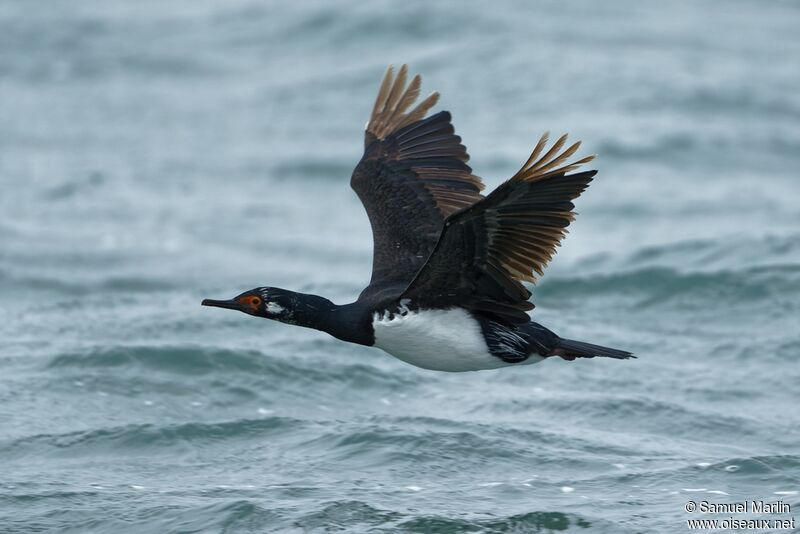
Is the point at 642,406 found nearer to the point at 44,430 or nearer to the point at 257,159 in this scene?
the point at 44,430

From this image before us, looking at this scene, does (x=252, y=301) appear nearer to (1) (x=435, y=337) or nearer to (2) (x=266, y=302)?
(2) (x=266, y=302)

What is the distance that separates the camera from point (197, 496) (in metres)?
9.02

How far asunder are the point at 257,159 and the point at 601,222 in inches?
189

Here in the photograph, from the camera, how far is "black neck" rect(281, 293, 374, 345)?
336 inches

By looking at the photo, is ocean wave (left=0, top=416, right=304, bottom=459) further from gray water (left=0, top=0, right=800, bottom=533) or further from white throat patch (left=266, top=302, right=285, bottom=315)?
white throat patch (left=266, top=302, right=285, bottom=315)

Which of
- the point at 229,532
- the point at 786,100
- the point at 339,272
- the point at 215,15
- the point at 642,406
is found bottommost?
the point at 229,532

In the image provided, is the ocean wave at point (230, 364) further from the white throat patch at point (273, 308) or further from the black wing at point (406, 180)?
the white throat patch at point (273, 308)

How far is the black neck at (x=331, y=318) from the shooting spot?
28.0 ft

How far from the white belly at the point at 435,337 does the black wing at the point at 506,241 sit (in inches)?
4.2

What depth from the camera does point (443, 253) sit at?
786 cm

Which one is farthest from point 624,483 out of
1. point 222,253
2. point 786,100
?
point 786,100

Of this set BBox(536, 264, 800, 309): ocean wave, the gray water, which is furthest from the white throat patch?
BBox(536, 264, 800, 309): ocean wave

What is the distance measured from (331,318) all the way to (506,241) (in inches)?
52.1

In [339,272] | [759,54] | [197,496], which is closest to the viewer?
[197,496]
